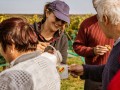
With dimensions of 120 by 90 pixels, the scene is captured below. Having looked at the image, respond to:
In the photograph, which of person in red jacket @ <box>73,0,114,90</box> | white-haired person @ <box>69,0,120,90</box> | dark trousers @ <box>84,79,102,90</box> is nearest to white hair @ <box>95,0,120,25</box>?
white-haired person @ <box>69,0,120,90</box>

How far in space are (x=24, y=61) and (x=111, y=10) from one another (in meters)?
0.78

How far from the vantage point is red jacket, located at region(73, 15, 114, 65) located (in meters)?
4.39

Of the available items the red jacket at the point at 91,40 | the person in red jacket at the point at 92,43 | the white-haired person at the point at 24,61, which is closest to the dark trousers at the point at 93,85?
the person in red jacket at the point at 92,43

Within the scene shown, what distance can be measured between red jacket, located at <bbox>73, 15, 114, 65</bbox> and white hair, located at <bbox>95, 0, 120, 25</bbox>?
63.4 inches

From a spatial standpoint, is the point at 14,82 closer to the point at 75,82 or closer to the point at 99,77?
the point at 99,77

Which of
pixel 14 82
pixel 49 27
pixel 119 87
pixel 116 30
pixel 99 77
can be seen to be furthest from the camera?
pixel 49 27

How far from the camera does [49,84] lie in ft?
8.02

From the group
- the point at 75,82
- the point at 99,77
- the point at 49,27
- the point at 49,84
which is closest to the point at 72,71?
the point at 99,77

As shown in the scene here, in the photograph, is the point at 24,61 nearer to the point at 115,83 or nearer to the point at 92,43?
the point at 115,83

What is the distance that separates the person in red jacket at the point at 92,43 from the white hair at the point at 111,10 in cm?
155

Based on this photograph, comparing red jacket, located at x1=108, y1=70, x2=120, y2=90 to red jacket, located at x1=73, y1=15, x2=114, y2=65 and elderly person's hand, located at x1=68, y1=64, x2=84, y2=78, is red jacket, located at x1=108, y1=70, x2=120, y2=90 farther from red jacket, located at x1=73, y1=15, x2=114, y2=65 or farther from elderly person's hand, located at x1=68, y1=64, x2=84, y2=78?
red jacket, located at x1=73, y1=15, x2=114, y2=65

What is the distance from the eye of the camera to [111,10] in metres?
2.70

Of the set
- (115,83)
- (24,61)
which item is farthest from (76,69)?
(24,61)

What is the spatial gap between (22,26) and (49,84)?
0.45 metres
